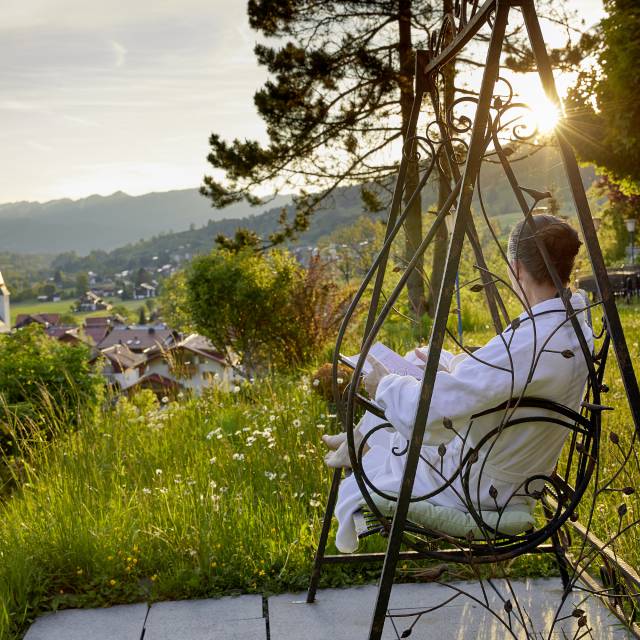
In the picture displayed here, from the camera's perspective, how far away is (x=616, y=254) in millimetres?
24656

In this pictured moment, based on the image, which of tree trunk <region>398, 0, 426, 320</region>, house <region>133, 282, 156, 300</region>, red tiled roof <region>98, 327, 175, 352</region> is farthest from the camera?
house <region>133, 282, 156, 300</region>

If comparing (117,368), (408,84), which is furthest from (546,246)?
(117,368)

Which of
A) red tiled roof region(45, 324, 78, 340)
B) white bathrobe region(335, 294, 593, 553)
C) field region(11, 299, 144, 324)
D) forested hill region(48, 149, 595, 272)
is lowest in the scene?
field region(11, 299, 144, 324)

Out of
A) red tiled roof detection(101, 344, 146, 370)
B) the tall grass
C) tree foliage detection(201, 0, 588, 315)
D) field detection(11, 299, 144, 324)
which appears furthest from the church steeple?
field detection(11, 299, 144, 324)

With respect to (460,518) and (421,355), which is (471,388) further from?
(421,355)

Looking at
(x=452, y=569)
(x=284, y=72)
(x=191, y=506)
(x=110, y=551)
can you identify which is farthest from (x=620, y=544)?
(x=284, y=72)

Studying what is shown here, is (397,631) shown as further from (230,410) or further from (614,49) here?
(614,49)

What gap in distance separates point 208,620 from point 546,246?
174 centimetres

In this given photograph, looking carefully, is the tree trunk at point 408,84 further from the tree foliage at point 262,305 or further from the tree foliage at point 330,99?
the tree foliage at point 262,305

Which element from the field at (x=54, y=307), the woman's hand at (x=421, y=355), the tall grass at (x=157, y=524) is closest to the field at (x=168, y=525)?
the tall grass at (x=157, y=524)

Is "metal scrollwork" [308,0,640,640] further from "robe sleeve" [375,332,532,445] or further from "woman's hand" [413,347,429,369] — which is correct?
"woman's hand" [413,347,429,369]

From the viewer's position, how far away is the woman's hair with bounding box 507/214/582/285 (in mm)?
1998

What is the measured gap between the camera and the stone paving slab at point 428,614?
96.7 inches

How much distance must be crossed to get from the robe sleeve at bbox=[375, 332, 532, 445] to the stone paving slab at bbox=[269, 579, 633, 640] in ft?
3.11
